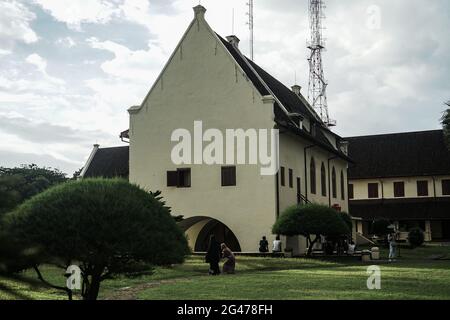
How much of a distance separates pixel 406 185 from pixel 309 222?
34.9 meters

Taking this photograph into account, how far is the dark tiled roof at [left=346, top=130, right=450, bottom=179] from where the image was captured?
208 ft

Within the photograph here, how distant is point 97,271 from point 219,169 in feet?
83.7

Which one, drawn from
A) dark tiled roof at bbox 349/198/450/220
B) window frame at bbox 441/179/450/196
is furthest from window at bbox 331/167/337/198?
window frame at bbox 441/179/450/196

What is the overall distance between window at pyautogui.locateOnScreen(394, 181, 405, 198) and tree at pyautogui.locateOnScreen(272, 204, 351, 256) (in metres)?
32.6

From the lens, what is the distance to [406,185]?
63.3 meters

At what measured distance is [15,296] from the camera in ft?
13.7

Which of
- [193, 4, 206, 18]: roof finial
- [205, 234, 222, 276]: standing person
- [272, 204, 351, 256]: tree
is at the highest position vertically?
[193, 4, 206, 18]: roof finial

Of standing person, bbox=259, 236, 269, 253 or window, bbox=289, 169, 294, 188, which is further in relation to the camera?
window, bbox=289, 169, 294, 188

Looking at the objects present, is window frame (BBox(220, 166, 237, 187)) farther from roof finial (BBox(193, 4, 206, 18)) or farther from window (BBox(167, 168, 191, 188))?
roof finial (BBox(193, 4, 206, 18))

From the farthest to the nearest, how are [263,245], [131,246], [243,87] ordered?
[243,87], [263,245], [131,246]

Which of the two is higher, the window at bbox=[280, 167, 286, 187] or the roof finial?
the roof finial

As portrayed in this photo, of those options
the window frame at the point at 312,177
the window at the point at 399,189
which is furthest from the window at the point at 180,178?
the window at the point at 399,189
